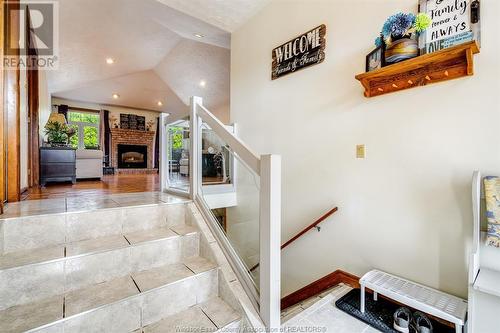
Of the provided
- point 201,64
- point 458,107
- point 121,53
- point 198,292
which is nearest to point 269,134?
point 458,107

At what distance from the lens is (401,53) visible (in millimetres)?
1819

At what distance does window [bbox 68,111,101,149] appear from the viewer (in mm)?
9641

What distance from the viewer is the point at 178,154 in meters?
2.98

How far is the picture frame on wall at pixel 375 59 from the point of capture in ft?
6.48

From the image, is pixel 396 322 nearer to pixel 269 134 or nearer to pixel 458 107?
pixel 458 107

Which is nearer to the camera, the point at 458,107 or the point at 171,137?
the point at 458,107

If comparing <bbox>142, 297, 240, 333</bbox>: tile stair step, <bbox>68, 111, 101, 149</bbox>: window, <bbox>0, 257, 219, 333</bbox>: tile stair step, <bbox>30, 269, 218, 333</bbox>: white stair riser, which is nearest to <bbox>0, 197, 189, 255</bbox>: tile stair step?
<bbox>0, 257, 219, 333</bbox>: tile stair step

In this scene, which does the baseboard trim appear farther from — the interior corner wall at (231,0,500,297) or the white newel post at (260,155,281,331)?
the white newel post at (260,155,281,331)

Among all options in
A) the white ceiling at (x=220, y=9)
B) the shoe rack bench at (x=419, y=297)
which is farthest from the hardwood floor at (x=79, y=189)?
the shoe rack bench at (x=419, y=297)

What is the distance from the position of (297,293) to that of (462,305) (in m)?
1.52

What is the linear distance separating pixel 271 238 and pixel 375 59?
1802 millimetres

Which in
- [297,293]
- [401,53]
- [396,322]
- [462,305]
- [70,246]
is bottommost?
[297,293]

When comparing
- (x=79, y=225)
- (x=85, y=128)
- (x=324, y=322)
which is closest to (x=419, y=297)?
(x=324, y=322)

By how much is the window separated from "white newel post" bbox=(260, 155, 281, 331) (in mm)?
10806
